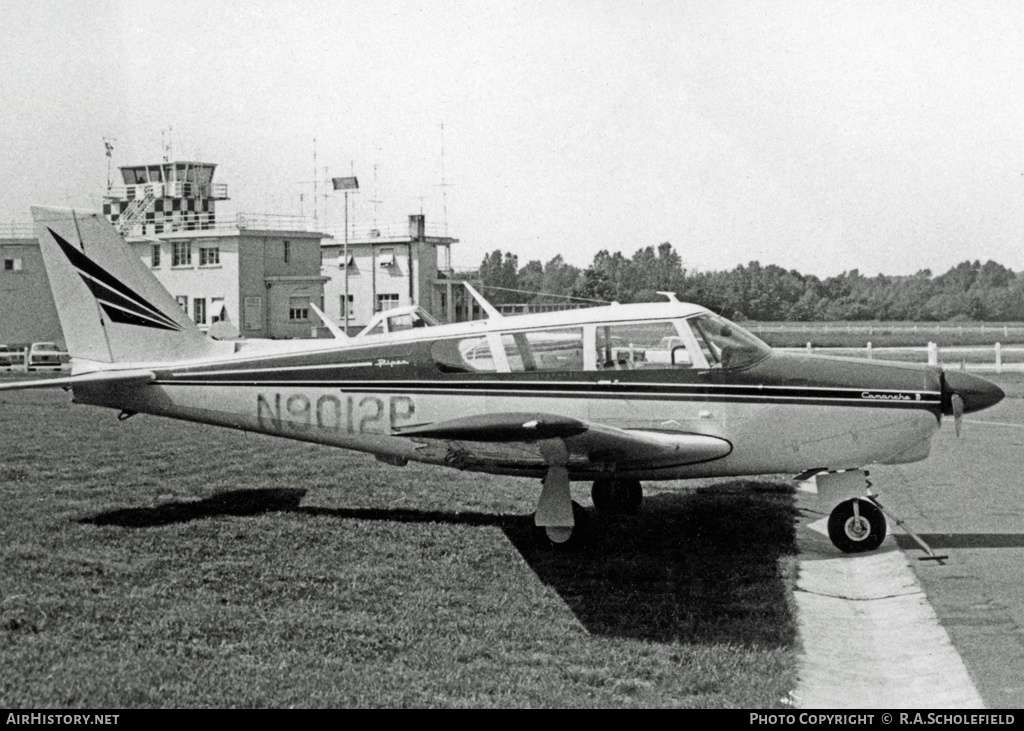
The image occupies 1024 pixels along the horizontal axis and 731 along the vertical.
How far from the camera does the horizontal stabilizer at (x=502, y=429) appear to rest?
841cm

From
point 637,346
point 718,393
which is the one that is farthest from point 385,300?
point 718,393

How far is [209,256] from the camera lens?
65375 mm

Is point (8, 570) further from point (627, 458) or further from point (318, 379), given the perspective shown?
point (627, 458)

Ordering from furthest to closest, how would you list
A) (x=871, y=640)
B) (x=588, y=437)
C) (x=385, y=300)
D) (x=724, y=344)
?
1. (x=385, y=300)
2. (x=724, y=344)
3. (x=588, y=437)
4. (x=871, y=640)

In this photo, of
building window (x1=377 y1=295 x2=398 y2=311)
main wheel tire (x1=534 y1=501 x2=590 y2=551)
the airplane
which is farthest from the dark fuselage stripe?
building window (x1=377 y1=295 x2=398 y2=311)

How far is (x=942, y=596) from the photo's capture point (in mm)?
8820

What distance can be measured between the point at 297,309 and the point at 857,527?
187 feet

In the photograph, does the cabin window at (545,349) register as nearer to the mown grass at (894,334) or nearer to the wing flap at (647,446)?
the wing flap at (647,446)

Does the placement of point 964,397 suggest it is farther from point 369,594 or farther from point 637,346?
point 369,594

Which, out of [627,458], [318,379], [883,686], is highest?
[318,379]

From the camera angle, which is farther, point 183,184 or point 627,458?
point 183,184

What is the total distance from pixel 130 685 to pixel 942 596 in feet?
19.9

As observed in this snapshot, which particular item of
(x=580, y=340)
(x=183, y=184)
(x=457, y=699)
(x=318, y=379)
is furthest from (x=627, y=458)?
(x=183, y=184)

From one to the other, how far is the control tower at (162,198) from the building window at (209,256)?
6.35 ft
